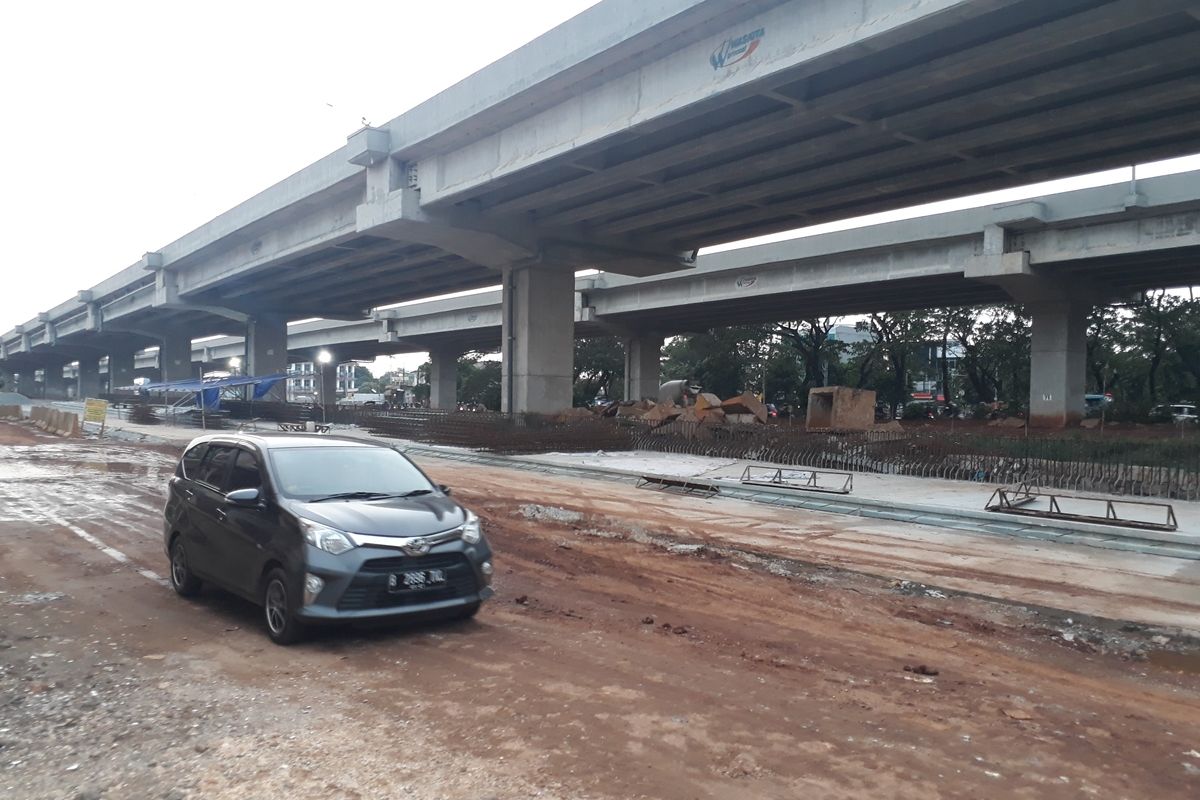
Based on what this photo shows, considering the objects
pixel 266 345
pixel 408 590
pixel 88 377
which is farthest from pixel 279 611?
pixel 88 377

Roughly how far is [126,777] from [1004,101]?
19.0 meters

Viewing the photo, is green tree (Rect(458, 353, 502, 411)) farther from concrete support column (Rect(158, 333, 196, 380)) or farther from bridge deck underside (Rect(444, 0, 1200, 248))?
bridge deck underside (Rect(444, 0, 1200, 248))

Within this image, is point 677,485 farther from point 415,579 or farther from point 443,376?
point 443,376

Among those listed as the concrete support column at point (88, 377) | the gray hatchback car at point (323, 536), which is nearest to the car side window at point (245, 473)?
the gray hatchback car at point (323, 536)

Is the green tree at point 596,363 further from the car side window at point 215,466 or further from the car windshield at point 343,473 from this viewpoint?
the car windshield at point 343,473

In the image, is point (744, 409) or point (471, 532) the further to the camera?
point (744, 409)

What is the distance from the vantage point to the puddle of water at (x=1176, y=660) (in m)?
6.52

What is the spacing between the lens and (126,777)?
428 cm

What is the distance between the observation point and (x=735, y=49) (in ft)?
55.3

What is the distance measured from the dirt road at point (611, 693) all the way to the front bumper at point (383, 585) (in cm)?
28

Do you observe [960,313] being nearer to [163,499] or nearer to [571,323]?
[571,323]

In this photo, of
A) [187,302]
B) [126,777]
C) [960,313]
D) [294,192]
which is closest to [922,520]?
[126,777]

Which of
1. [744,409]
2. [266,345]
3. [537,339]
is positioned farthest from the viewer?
[266,345]

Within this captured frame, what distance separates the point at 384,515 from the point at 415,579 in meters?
0.61
